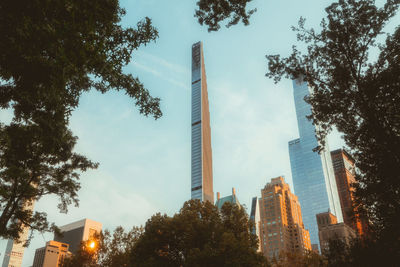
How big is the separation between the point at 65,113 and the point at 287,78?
499 inches

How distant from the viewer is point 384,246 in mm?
14148

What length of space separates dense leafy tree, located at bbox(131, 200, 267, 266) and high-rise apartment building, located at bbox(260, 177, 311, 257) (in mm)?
164430

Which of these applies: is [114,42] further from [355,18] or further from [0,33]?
[355,18]

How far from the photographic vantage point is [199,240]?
24.3 meters

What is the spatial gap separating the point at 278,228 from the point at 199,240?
171813 mm

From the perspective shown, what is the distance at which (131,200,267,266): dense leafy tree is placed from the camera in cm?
2228

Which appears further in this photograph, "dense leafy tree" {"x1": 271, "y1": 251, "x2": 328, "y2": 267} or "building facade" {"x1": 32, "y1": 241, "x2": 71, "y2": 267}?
"building facade" {"x1": 32, "y1": 241, "x2": 71, "y2": 267}

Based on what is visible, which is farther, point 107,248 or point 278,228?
point 278,228

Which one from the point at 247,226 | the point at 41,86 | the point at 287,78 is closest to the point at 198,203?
the point at 247,226

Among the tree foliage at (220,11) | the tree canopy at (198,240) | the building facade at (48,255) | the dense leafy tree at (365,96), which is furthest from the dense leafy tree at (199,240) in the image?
the building facade at (48,255)

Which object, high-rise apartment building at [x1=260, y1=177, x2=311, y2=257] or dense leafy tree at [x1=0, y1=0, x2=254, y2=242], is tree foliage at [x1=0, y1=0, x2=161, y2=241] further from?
high-rise apartment building at [x1=260, y1=177, x2=311, y2=257]

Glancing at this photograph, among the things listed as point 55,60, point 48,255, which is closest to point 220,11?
point 55,60

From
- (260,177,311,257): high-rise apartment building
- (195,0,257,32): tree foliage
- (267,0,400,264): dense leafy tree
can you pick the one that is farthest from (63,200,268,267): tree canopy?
(260,177,311,257): high-rise apartment building

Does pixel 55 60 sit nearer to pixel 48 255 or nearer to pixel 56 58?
pixel 56 58
